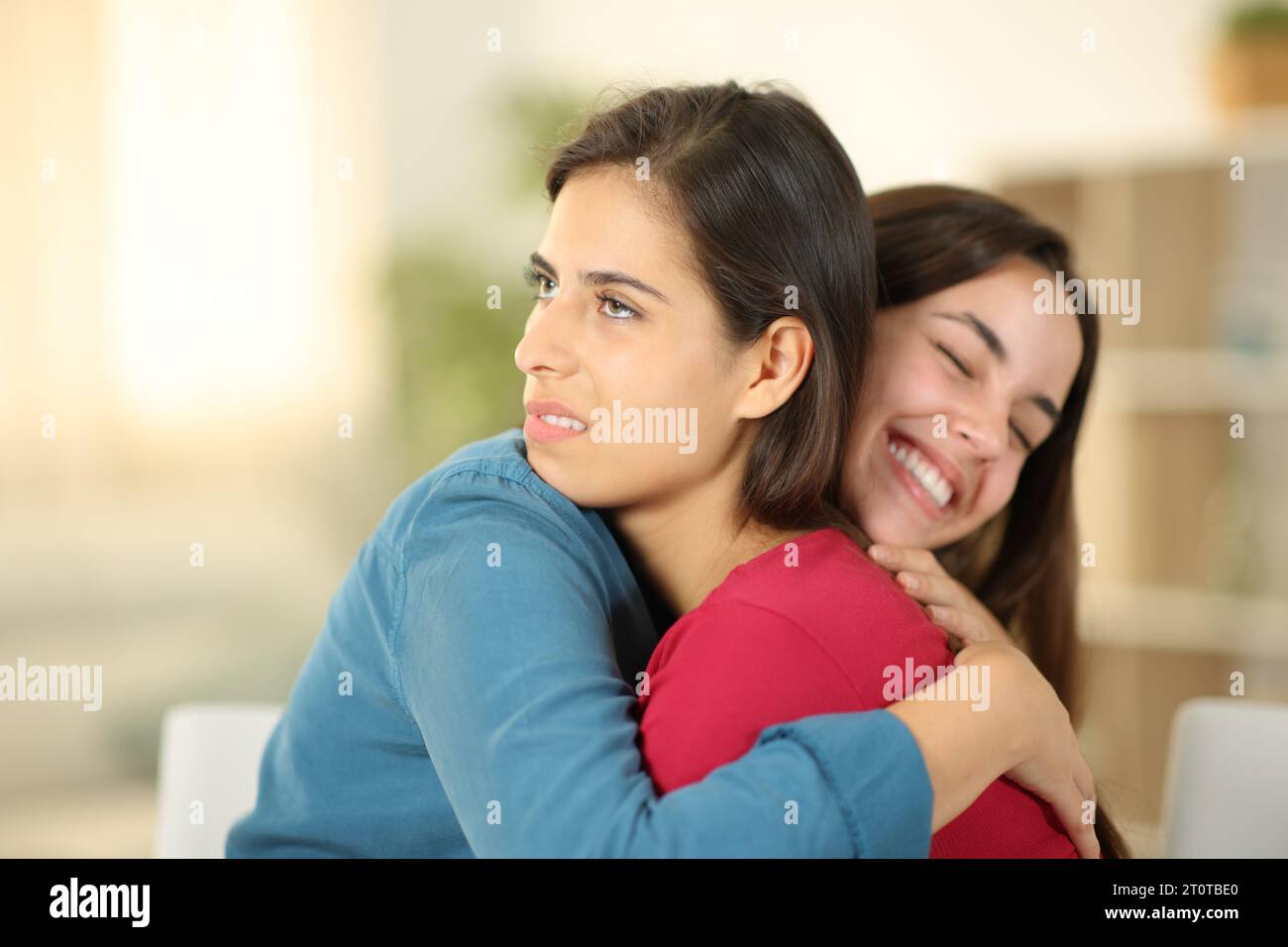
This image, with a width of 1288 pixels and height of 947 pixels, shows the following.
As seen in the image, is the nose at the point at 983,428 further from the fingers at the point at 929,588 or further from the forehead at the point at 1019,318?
the fingers at the point at 929,588

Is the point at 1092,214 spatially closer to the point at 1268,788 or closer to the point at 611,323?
the point at 1268,788

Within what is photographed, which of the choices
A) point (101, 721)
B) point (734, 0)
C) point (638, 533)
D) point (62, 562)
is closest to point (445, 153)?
point (734, 0)

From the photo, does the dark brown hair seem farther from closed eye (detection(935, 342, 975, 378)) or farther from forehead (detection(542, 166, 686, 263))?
closed eye (detection(935, 342, 975, 378))

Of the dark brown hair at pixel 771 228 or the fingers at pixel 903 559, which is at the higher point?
the dark brown hair at pixel 771 228

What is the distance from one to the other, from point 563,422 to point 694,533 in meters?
0.20

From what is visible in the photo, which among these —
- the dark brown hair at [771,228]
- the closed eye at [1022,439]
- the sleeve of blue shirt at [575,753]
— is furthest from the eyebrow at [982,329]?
the sleeve of blue shirt at [575,753]

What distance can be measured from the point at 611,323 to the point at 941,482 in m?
0.59

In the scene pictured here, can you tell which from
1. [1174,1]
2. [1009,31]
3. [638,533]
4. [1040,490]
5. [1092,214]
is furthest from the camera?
[1009,31]

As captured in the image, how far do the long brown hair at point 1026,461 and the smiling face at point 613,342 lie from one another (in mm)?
461

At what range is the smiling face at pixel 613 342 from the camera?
3.92 ft

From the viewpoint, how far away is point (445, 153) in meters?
4.71

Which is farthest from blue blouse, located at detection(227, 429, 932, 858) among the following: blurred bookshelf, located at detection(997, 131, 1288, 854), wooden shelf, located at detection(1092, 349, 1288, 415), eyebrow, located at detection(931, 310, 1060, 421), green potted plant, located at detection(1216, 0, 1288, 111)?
green potted plant, located at detection(1216, 0, 1288, 111)

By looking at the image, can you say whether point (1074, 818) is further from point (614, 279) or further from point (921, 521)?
point (614, 279)

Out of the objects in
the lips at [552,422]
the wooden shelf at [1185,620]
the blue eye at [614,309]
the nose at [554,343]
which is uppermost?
the blue eye at [614,309]
